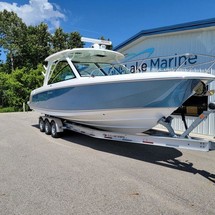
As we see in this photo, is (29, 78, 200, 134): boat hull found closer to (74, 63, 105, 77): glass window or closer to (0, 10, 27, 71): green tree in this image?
(74, 63, 105, 77): glass window

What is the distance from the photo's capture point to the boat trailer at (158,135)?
4.67m

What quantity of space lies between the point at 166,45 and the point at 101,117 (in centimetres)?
484

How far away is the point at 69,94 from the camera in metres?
6.91

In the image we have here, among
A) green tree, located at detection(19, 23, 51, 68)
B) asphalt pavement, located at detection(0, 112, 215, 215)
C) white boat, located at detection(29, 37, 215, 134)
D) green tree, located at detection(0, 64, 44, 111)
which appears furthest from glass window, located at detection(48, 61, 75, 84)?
green tree, located at detection(19, 23, 51, 68)

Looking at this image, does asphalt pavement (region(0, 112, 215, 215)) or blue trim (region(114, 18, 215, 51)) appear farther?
blue trim (region(114, 18, 215, 51))

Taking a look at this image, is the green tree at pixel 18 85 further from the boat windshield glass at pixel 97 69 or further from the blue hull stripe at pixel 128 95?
the boat windshield glass at pixel 97 69

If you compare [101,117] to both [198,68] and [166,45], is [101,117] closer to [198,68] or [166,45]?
[198,68]

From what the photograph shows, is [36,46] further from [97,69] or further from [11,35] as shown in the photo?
[97,69]

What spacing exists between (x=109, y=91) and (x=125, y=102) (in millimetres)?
484

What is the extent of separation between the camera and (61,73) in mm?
7539

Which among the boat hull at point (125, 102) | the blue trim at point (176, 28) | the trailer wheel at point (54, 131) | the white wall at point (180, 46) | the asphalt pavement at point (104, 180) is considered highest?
the blue trim at point (176, 28)

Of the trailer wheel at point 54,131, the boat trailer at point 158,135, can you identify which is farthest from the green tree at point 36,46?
the boat trailer at point 158,135

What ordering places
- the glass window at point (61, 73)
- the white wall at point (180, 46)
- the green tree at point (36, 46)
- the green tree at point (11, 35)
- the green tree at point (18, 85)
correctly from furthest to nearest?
the green tree at point (36, 46), the green tree at point (11, 35), the green tree at point (18, 85), the white wall at point (180, 46), the glass window at point (61, 73)

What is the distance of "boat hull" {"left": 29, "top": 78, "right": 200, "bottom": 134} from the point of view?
16.1 feet
